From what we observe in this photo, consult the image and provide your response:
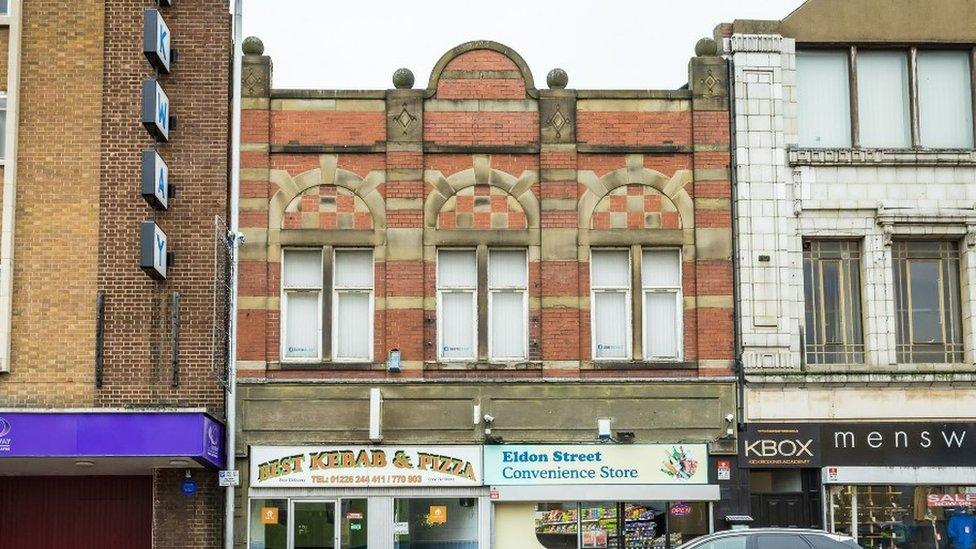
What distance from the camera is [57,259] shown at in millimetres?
24344

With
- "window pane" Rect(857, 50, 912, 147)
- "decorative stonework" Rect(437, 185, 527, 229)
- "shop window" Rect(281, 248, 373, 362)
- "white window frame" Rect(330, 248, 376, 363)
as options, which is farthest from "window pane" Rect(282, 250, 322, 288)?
"window pane" Rect(857, 50, 912, 147)

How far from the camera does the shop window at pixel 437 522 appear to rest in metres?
24.4

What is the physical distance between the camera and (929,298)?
84.2 ft

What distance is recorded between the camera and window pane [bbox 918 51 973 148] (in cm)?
2597

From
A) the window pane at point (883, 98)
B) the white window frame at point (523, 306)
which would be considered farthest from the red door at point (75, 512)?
the window pane at point (883, 98)

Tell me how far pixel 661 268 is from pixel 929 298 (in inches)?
187

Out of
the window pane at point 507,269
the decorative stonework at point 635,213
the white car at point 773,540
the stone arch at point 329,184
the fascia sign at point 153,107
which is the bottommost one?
the white car at point 773,540

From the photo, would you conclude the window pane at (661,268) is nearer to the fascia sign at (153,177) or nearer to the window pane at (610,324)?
the window pane at (610,324)

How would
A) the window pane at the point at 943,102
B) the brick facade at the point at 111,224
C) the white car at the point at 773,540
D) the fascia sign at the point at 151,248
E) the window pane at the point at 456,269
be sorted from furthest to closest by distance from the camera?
the window pane at the point at 943,102
the window pane at the point at 456,269
the brick facade at the point at 111,224
the fascia sign at the point at 151,248
the white car at the point at 773,540

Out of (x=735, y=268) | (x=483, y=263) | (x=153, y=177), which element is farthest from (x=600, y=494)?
(x=153, y=177)

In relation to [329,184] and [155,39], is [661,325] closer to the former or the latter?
[329,184]

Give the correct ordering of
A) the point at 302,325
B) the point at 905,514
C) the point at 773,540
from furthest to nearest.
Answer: the point at 302,325 → the point at 905,514 → the point at 773,540

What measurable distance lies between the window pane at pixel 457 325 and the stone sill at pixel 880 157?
6102 mm

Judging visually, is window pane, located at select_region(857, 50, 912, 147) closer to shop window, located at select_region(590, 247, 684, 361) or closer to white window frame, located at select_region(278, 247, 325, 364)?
shop window, located at select_region(590, 247, 684, 361)
